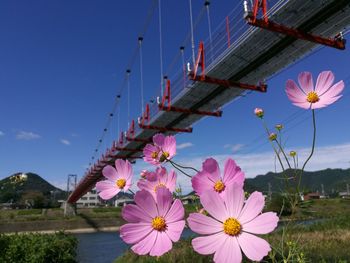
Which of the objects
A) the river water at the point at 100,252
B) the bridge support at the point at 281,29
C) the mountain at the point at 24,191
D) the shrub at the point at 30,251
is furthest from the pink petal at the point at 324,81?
the bridge support at the point at 281,29

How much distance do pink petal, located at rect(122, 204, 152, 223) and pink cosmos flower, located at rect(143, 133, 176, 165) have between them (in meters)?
0.22

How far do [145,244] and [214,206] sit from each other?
0.37 ft

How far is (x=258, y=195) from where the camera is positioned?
57 cm

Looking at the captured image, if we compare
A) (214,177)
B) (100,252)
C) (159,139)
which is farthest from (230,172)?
(100,252)

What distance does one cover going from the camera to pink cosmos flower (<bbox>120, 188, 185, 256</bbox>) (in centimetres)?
57

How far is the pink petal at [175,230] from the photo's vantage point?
56 centimetres

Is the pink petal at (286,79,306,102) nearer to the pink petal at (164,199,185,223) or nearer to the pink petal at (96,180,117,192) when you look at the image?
the pink petal at (164,199,185,223)

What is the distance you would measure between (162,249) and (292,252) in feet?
1.26

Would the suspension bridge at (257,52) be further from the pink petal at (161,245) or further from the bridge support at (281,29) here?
the pink petal at (161,245)

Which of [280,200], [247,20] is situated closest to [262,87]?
[247,20]

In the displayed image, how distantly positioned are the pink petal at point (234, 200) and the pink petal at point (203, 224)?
3 cm

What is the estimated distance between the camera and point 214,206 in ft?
1.82

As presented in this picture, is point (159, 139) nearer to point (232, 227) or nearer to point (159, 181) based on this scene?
point (159, 181)

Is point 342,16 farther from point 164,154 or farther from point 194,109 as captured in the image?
point 164,154
